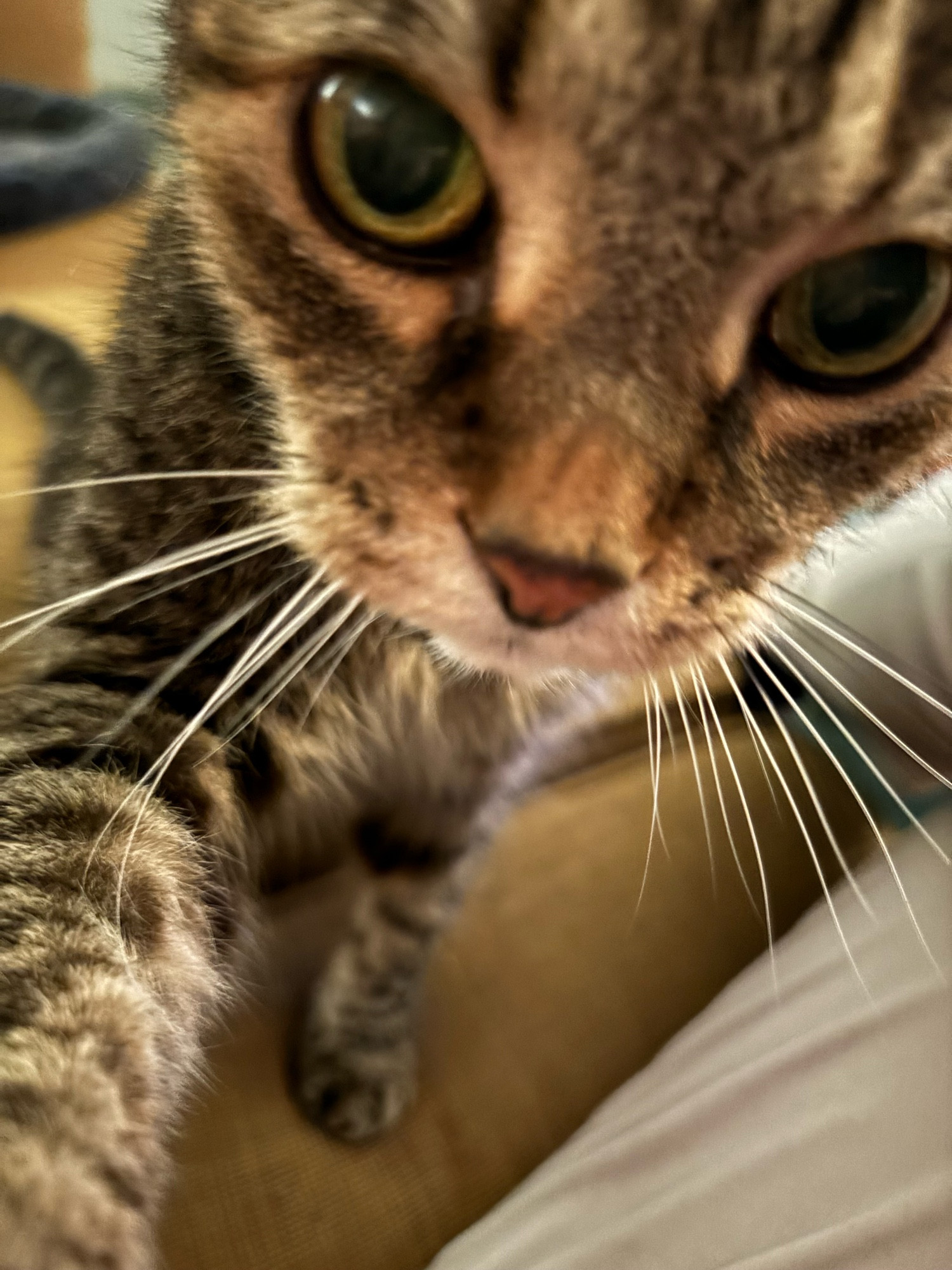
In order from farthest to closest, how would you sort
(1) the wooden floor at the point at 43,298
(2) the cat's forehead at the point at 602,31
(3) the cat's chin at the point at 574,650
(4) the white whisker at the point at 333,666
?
1. (1) the wooden floor at the point at 43,298
2. (4) the white whisker at the point at 333,666
3. (3) the cat's chin at the point at 574,650
4. (2) the cat's forehead at the point at 602,31

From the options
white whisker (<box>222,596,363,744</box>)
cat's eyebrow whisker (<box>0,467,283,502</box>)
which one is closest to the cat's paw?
white whisker (<box>222,596,363,744</box>)

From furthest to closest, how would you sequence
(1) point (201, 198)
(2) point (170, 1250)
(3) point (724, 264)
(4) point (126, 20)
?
(4) point (126, 20), (2) point (170, 1250), (1) point (201, 198), (3) point (724, 264)

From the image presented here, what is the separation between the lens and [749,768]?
43.2 inches

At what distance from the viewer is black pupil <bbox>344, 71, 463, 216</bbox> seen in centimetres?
42

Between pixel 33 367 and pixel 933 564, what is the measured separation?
104 centimetres

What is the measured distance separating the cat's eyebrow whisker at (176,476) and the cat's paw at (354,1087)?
51cm

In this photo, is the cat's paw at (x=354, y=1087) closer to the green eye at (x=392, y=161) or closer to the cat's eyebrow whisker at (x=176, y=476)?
the cat's eyebrow whisker at (x=176, y=476)

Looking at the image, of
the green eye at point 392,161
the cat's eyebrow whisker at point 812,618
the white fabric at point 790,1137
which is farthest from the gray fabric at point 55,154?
the white fabric at point 790,1137

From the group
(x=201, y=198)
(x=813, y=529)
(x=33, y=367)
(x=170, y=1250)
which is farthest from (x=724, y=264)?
(x=33, y=367)

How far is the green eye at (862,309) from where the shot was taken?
45 cm

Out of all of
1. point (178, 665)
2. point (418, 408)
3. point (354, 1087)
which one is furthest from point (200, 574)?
point (354, 1087)

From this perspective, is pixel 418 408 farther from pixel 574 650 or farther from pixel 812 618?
pixel 812 618

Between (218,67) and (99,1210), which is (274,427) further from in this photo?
(99,1210)

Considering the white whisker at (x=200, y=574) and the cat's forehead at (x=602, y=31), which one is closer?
the cat's forehead at (x=602, y=31)
